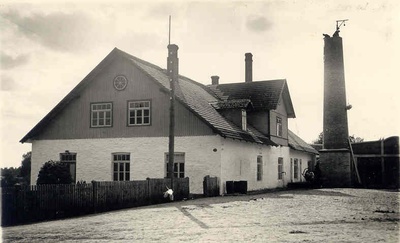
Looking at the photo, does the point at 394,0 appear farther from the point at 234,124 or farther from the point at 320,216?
the point at 234,124

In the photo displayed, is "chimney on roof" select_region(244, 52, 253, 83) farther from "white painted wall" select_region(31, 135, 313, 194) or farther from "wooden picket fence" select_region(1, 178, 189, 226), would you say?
"wooden picket fence" select_region(1, 178, 189, 226)

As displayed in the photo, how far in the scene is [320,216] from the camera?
13.5 metres

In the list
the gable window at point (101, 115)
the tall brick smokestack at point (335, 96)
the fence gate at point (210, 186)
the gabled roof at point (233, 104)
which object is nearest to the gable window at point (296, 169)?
the tall brick smokestack at point (335, 96)

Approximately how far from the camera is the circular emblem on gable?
25.3 m

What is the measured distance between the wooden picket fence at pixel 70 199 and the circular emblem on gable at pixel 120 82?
7728 mm

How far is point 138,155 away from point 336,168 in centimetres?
1402

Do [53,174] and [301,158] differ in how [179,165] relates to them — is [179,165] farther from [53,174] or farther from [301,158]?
[301,158]

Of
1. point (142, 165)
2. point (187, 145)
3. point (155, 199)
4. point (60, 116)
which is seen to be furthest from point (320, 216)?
point (60, 116)

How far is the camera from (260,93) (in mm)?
31188

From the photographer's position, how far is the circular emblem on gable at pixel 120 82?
997 inches

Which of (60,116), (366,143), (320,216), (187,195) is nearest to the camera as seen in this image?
(320,216)

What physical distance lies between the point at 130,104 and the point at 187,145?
13.3 ft

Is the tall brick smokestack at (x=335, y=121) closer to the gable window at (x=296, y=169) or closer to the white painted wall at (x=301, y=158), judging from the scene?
the white painted wall at (x=301, y=158)

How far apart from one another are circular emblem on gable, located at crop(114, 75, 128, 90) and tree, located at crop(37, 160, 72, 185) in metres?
5.41
